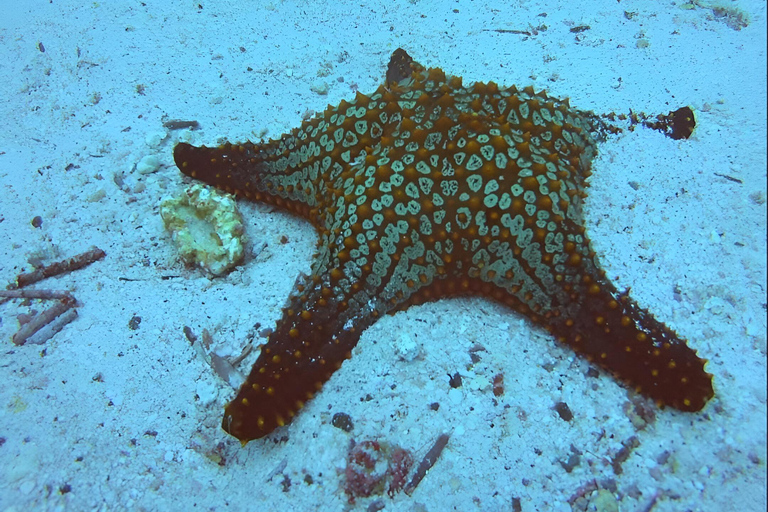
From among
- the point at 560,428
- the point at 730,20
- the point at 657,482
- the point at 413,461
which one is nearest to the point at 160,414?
the point at 413,461

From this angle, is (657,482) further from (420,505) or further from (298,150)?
(298,150)

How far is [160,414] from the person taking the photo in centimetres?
285

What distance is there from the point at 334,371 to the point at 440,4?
5313mm

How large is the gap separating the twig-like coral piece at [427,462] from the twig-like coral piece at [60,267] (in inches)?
120

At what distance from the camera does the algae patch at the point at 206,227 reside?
140 inches

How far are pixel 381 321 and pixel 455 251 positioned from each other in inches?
27.5

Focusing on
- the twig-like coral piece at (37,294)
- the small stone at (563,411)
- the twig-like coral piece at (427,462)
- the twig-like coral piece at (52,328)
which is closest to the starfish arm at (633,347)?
the small stone at (563,411)

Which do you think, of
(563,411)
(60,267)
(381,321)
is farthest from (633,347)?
(60,267)

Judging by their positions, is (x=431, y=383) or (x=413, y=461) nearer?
(x=413, y=461)

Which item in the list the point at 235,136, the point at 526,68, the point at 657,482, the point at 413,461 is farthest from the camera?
the point at 526,68

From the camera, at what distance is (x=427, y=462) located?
254 centimetres

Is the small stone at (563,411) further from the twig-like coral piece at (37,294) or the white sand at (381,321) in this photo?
the twig-like coral piece at (37,294)

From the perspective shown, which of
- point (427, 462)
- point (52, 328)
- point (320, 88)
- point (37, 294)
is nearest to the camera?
point (427, 462)

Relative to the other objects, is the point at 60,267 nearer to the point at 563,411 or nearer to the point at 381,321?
the point at 381,321
